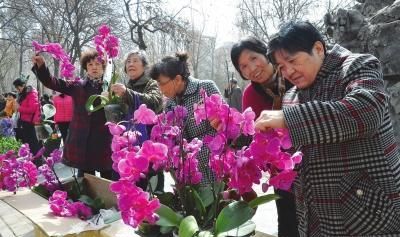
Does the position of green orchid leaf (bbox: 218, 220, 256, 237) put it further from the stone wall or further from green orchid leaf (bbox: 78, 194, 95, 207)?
the stone wall

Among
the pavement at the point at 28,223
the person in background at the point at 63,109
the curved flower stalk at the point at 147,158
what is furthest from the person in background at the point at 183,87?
the person in background at the point at 63,109

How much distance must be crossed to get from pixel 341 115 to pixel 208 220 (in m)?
0.56

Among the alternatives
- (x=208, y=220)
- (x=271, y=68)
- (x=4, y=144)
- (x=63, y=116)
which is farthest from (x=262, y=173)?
(x=63, y=116)

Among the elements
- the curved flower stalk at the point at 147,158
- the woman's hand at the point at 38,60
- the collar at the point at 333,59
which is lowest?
the curved flower stalk at the point at 147,158

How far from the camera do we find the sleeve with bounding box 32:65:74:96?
3080 mm

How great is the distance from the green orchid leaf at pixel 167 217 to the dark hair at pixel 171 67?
103cm

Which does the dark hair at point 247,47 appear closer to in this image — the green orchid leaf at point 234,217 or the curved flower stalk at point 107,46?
the curved flower stalk at point 107,46

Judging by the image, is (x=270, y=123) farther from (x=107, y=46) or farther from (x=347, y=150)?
(x=107, y=46)

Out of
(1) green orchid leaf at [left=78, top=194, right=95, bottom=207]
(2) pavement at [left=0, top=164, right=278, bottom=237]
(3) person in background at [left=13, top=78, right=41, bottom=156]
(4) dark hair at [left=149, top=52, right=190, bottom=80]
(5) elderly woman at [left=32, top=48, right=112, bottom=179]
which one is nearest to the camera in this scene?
(4) dark hair at [left=149, top=52, right=190, bottom=80]

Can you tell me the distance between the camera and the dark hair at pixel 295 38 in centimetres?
119

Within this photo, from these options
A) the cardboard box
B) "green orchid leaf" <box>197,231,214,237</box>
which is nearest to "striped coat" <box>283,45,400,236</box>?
"green orchid leaf" <box>197,231,214,237</box>

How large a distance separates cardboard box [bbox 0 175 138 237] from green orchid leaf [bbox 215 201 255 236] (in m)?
0.65

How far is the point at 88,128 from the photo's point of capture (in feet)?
10.5

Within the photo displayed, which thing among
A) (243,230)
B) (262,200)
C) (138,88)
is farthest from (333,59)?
(138,88)
